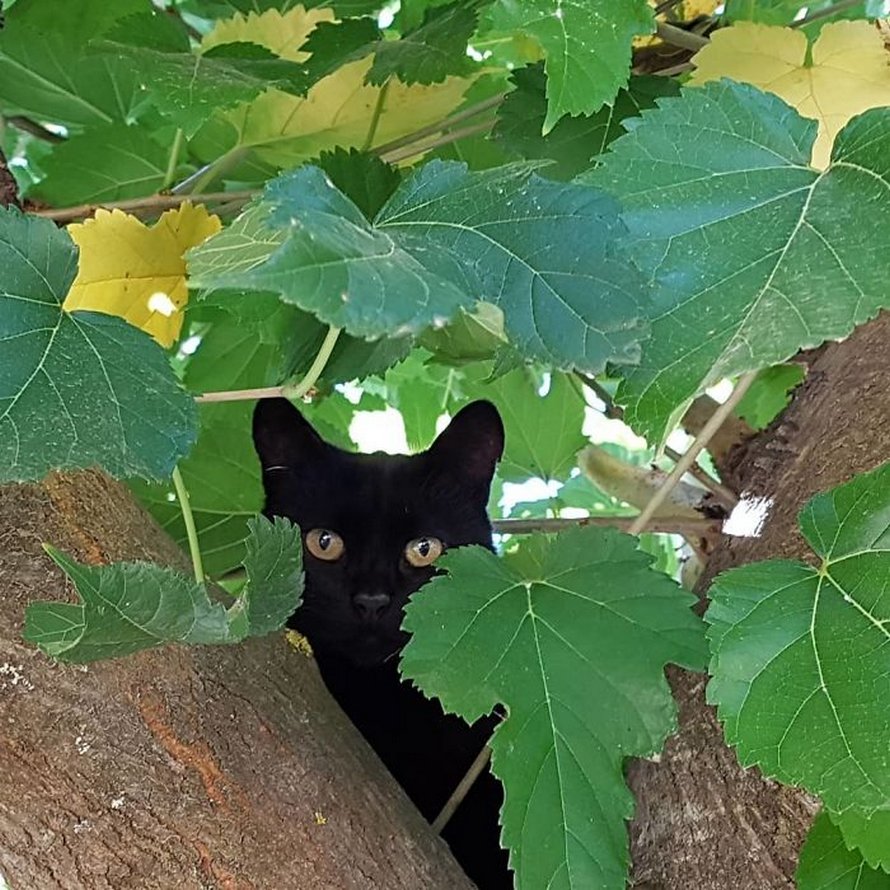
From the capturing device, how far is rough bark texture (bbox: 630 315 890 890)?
78cm

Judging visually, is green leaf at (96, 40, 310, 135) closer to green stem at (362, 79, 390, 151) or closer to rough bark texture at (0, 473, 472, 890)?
green stem at (362, 79, 390, 151)

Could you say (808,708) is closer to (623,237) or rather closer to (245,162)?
(623,237)

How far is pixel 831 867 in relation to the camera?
0.71 m

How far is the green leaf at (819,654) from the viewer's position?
62 centimetres

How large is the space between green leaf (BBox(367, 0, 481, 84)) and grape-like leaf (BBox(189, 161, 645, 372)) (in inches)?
10.7

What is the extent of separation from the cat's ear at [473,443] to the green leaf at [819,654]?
578 mm

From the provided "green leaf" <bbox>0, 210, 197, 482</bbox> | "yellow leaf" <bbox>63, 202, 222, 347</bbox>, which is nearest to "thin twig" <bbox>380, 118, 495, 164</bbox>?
"yellow leaf" <bbox>63, 202, 222, 347</bbox>

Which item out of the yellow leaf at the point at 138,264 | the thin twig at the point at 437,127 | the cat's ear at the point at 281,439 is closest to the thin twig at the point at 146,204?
the yellow leaf at the point at 138,264

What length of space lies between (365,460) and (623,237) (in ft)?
2.48

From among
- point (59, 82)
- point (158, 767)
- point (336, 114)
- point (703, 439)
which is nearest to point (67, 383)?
point (158, 767)

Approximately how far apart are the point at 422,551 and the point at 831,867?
0.58m

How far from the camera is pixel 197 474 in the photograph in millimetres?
1215

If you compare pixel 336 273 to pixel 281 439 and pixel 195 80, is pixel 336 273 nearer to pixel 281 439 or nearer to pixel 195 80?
pixel 195 80

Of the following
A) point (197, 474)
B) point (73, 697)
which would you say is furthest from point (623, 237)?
point (197, 474)
